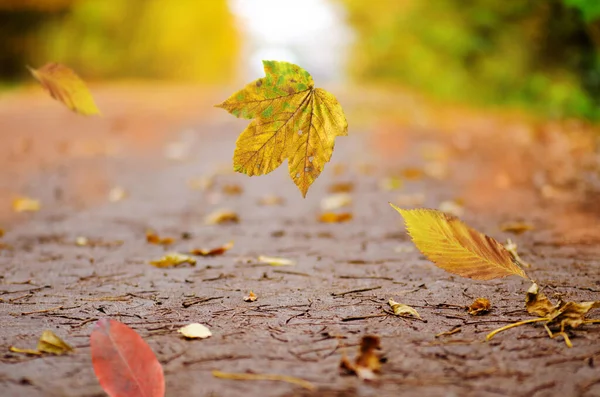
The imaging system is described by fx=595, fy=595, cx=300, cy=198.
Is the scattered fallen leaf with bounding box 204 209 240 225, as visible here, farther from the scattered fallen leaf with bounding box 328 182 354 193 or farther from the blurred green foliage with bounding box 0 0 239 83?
the blurred green foliage with bounding box 0 0 239 83

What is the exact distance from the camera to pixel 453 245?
55.5 inches

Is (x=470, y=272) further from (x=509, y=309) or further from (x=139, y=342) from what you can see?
(x=139, y=342)

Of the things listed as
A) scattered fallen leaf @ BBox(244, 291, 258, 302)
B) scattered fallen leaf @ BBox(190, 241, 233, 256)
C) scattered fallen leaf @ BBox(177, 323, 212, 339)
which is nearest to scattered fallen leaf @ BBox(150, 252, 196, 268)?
scattered fallen leaf @ BBox(190, 241, 233, 256)

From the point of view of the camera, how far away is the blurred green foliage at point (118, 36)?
1413 centimetres

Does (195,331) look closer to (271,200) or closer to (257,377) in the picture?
(257,377)

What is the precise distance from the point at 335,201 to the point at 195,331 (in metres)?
→ 2.11

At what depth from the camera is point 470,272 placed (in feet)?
4.68

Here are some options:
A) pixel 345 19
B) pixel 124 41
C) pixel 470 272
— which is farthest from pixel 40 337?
pixel 345 19

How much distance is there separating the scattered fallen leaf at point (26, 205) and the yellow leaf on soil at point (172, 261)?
1.47 m

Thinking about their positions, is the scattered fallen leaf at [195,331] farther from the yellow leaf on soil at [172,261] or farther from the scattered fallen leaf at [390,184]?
the scattered fallen leaf at [390,184]

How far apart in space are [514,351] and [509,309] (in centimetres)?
30

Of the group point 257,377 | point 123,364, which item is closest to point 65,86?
point 123,364

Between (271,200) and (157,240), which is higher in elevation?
(271,200)

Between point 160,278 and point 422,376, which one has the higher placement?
point 160,278
